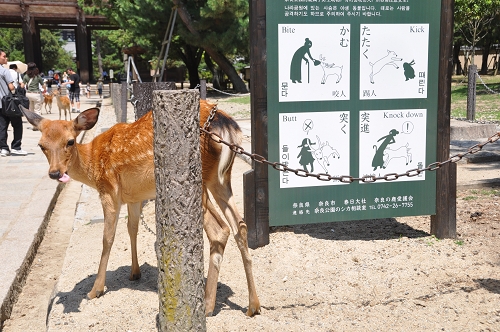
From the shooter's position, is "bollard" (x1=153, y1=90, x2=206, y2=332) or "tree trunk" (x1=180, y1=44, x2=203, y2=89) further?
"tree trunk" (x1=180, y1=44, x2=203, y2=89)

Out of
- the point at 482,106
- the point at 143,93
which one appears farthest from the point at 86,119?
the point at 482,106

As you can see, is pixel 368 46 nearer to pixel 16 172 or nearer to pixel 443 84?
pixel 443 84

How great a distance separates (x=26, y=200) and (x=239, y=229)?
4.98 m

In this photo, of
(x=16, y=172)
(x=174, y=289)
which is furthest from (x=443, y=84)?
(x=16, y=172)

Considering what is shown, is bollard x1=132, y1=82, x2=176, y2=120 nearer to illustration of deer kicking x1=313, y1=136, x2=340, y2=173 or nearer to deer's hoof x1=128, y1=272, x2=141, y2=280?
illustration of deer kicking x1=313, y1=136, x2=340, y2=173

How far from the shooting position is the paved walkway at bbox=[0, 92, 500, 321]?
539cm

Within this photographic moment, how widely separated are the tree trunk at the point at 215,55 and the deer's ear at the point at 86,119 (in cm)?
2297

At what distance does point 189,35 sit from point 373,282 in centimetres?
2588

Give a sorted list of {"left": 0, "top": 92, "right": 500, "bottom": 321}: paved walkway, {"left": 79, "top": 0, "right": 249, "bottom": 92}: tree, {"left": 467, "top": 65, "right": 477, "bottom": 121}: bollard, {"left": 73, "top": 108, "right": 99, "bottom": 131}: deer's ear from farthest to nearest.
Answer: {"left": 79, "top": 0, "right": 249, "bottom": 92}: tree, {"left": 467, "top": 65, "right": 477, "bottom": 121}: bollard, {"left": 0, "top": 92, "right": 500, "bottom": 321}: paved walkway, {"left": 73, "top": 108, "right": 99, "bottom": 131}: deer's ear

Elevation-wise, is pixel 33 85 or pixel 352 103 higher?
pixel 33 85

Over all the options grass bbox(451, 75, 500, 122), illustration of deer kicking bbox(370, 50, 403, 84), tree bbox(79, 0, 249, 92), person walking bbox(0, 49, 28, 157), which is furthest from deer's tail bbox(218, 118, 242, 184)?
tree bbox(79, 0, 249, 92)

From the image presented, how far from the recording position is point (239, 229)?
420 cm

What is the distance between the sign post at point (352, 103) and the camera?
5.32 metres

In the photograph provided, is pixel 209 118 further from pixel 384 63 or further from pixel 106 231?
pixel 384 63
